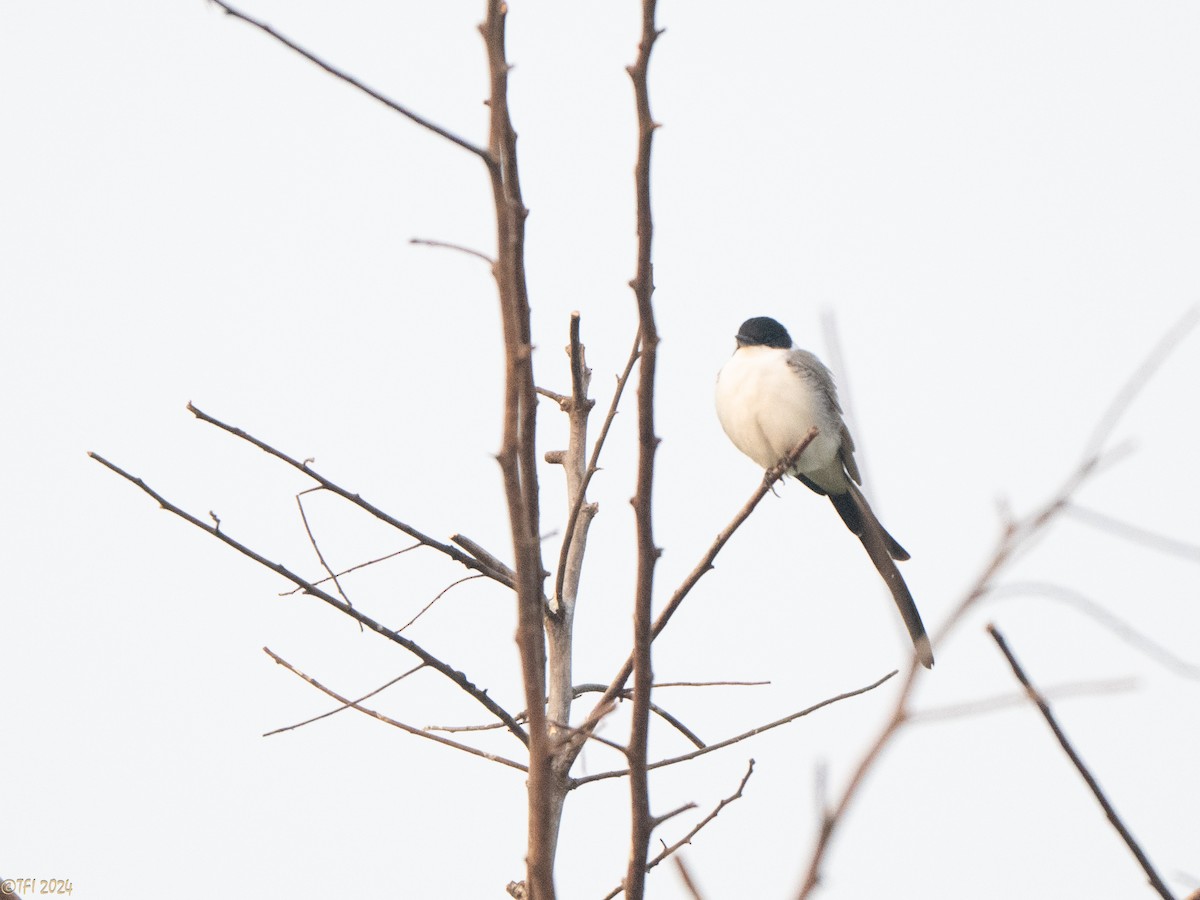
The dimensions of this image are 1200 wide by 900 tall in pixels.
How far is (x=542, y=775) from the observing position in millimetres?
2102

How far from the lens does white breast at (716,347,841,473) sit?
615 cm

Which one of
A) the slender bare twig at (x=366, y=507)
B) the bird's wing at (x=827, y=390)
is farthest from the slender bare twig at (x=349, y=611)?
the bird's wing at (x=827, y=390)

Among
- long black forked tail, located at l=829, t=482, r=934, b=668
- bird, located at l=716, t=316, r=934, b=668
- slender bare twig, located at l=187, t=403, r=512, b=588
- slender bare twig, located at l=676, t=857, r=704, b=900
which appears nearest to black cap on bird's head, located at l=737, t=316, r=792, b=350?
bird, located at l=716, t=316, r=934, b=668

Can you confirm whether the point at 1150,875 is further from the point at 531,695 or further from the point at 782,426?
the point at 782,426

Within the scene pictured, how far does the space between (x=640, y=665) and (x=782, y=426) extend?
Answer: 4.25m

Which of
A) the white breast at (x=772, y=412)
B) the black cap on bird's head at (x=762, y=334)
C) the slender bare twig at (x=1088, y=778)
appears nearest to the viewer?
the slender bare twig at (x=1088, y=778)

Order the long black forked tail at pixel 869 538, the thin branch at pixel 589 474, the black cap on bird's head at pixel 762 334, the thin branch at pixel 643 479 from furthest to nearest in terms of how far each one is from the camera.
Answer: the black cap on bird's head at pixel 762 334 < the long black forked tail at pixel 869 538 < the thin branch at pixel 589 474 < the thin branch at pixel 643 479

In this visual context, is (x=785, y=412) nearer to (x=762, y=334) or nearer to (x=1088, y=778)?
(x=762, y=334)

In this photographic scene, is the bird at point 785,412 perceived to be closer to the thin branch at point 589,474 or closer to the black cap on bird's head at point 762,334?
the black cap on bird's head at point 762,334

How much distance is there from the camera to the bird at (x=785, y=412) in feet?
20.2

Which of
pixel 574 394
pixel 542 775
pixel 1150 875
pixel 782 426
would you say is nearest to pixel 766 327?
pixel 782 426

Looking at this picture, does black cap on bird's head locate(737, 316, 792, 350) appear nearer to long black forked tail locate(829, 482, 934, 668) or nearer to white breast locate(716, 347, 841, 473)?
white breast locate(716, 347, 841, 473)

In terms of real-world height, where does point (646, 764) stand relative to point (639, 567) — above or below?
below

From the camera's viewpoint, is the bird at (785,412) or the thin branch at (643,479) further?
the bird at (785,412)
